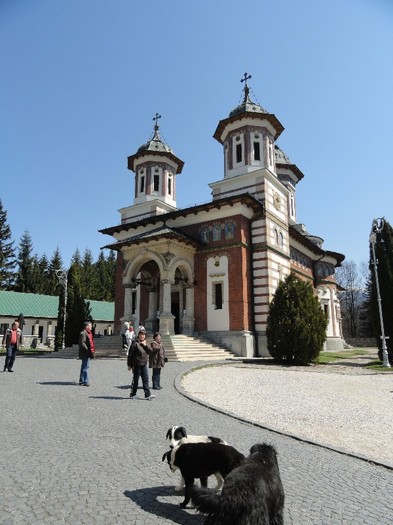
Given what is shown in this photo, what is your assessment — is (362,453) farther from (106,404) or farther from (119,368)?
(119,368)

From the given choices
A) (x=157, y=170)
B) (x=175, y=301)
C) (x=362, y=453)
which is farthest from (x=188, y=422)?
(x=157, y=170)

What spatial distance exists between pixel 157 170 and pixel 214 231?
34.5 feet

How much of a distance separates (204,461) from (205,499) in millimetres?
807

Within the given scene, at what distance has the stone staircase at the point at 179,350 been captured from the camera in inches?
792

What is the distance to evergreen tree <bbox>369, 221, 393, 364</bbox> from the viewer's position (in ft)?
69.7

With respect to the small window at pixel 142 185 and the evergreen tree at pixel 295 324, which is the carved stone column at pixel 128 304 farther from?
the small window at pixel 142 185

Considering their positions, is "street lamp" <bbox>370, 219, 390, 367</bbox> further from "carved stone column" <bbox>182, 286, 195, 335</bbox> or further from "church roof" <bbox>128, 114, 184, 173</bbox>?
"church roof" <bbox>128, 114, 184, 173</bbox>

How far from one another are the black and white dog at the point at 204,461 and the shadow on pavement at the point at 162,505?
0.12 meters

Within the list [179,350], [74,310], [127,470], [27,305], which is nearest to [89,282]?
[27,305]

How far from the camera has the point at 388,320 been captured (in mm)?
21312

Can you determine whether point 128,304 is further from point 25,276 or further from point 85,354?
point 25,276

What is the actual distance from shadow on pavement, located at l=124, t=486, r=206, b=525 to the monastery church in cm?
1825

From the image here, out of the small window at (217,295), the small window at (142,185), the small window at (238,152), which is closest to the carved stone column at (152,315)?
the small window at (217,295)

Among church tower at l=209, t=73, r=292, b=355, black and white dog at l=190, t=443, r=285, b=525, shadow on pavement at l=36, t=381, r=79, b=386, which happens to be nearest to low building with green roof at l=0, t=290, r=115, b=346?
church tower at l=209, t=73, r=292, b=355
